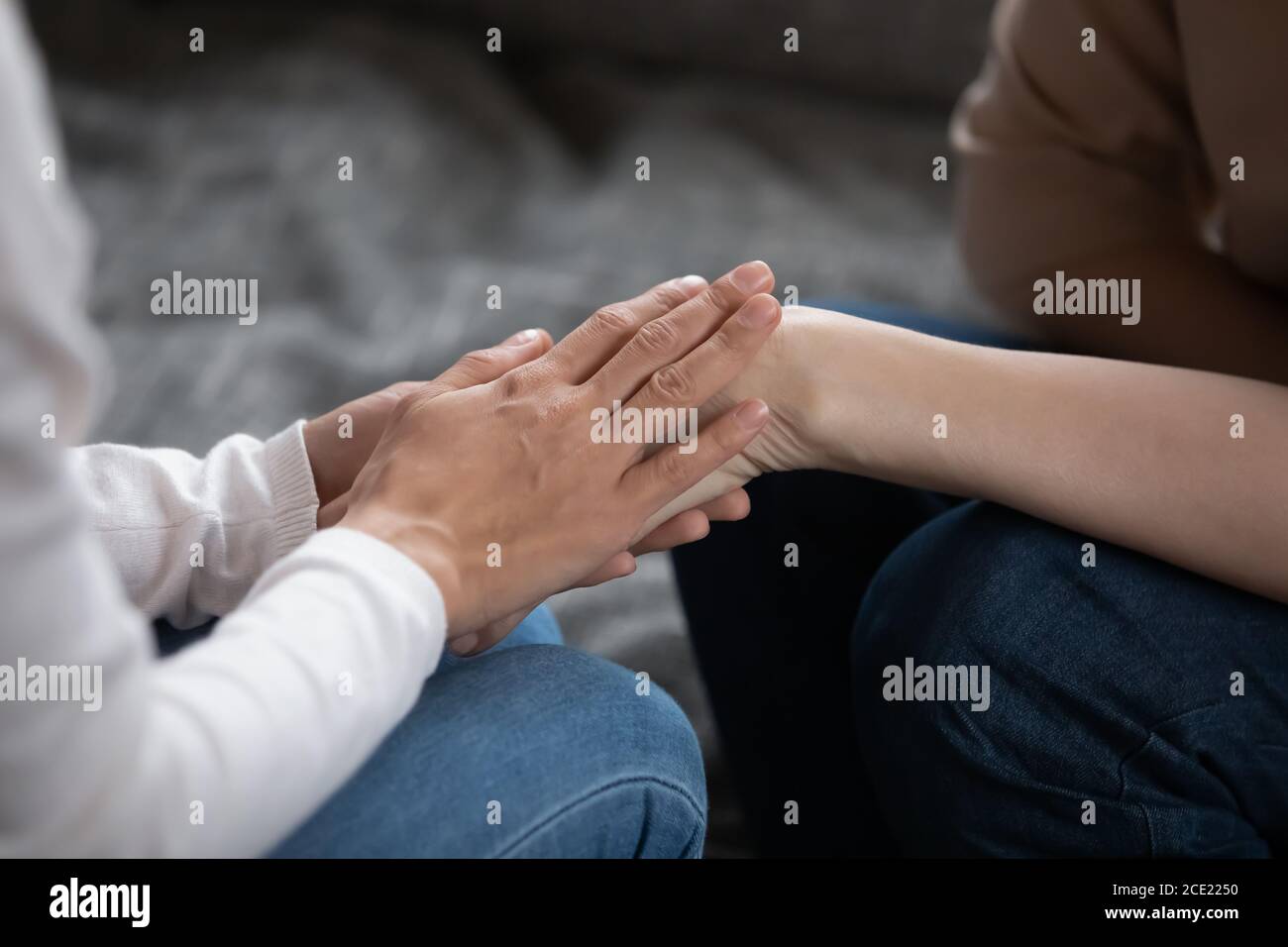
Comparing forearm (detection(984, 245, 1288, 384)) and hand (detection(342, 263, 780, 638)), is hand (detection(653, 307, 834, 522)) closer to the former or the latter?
hand (detection(342, 263, 780, 638))

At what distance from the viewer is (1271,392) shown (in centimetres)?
66

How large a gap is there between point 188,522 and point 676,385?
269 millimetres

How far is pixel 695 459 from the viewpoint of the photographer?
0.65 metres

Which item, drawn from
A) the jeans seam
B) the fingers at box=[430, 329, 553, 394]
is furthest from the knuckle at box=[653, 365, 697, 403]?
the jeans seam

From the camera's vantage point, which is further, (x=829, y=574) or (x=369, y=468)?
(x=829, y=574)

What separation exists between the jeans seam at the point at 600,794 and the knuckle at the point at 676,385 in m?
0.21

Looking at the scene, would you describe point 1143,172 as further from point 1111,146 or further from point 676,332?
point 676,332

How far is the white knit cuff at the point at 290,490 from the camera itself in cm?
67

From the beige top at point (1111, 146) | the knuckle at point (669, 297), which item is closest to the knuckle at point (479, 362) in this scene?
the knuckle at point (669, 297)
